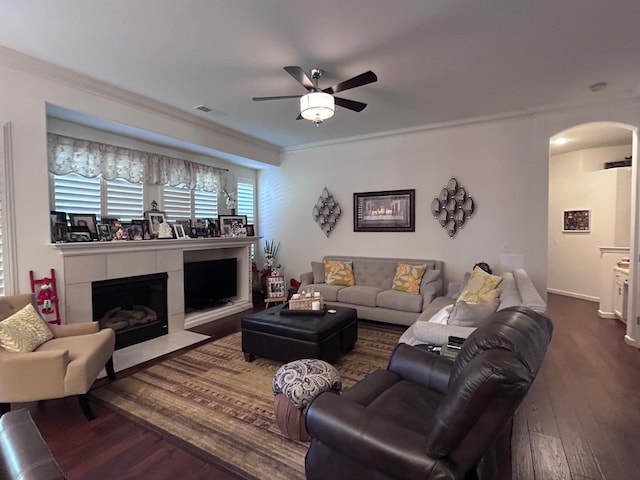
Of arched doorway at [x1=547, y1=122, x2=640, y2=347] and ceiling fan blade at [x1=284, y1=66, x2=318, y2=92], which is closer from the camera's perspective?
ceiling fan blade at [x1=284, y1=66, x2=318, y2=92]

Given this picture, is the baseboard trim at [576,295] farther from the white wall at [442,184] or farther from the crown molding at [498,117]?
the crown molding at [498,117]

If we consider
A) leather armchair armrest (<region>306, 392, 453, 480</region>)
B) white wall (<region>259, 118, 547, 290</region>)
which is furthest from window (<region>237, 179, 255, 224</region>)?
leather armchair armrest (<region>306, 392, 453, 480</region>)

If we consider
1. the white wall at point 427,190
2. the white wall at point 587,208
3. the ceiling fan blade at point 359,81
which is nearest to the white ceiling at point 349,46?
the ceiling fan blade at point 359,81

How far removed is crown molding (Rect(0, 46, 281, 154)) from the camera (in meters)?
2.96

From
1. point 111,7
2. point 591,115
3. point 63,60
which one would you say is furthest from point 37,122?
point 591,115

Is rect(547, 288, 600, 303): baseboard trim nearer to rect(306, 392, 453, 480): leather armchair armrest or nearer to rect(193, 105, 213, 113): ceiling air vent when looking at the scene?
rect(306, 392, 453, 480): leather armchair armrest

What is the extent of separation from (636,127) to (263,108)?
4.48m

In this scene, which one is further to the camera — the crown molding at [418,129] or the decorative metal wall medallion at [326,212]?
the decorative metal wall medallion at [326,212]

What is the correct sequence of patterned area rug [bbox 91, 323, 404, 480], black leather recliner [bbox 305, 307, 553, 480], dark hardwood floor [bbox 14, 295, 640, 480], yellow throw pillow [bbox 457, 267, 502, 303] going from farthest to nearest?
1. yellow throw pillow [bbox 457, 267, 502, 303]
2. patterned area rug [bbox 91, 323, 404, 480]
3. dark hardwood floor [bbox 14, 295, 640, 480]
4. black leather recliner [bbox 305, 307, 553, 480]

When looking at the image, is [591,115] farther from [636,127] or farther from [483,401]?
[483,401]

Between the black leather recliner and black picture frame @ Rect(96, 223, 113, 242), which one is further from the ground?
black picture frame @ Rect(96, 223, 113, 242)

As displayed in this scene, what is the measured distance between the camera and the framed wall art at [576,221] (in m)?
6.50

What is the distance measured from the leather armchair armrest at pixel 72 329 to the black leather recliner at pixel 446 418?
2.42 meters

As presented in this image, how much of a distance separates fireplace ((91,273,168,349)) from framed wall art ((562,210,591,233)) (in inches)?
300
